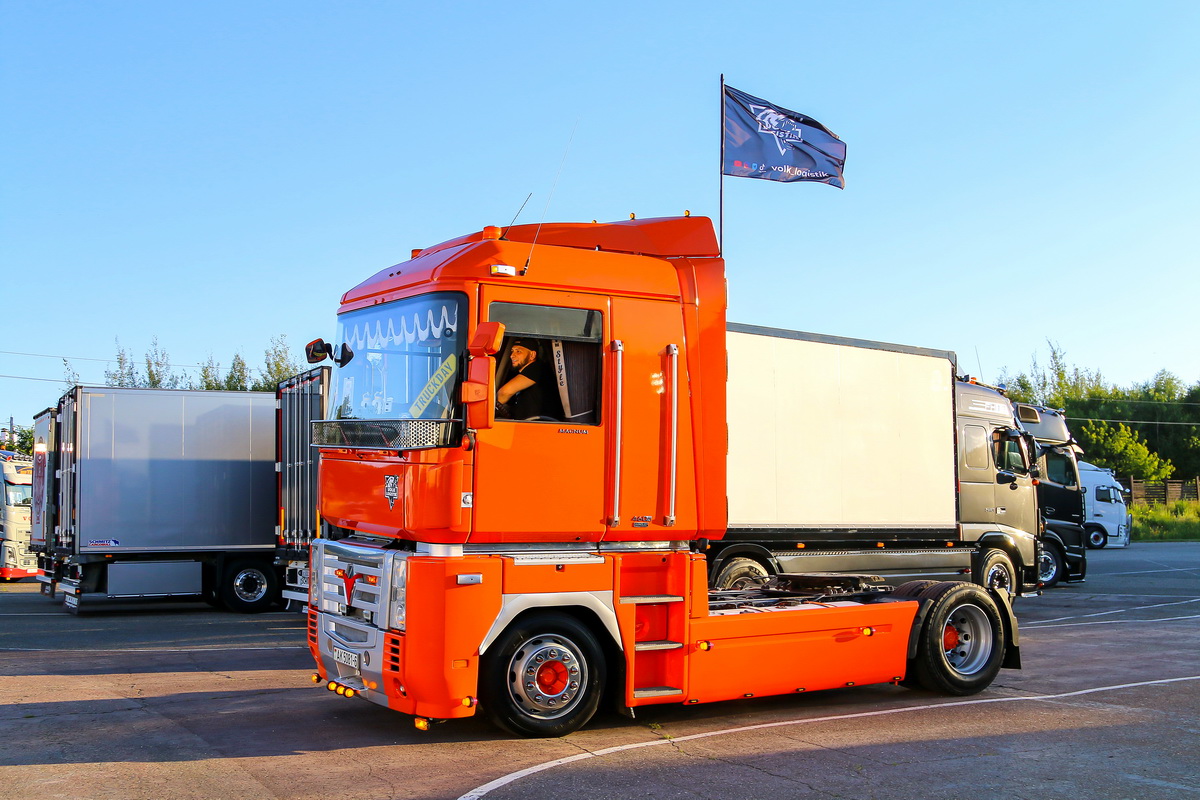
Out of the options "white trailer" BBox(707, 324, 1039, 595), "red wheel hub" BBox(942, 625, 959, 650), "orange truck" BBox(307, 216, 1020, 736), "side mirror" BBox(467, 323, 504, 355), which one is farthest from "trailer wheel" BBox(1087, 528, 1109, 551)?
"side mirror" BBox(467, 323, 504, 355)

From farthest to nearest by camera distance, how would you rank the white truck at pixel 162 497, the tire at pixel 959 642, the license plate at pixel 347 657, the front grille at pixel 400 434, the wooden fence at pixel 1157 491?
the wooden fence at pixel 1157 491, the white truck at pixel 162 497, the tire at pixel 959 642, the license plate at pixel 347 657, the front grille at pixel 400 434

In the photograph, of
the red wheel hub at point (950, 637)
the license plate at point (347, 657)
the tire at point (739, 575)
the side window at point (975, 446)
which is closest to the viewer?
the license plate at point (347, 657)

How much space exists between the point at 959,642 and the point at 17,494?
22161mm

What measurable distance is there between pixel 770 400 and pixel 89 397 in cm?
1065

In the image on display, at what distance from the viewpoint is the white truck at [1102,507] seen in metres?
35.3

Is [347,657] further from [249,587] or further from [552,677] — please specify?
[249,587]

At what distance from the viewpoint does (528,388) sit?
7.26m

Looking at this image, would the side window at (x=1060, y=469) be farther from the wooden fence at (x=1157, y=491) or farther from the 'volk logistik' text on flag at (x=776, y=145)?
the wooden fence at (x=1157, y=491)

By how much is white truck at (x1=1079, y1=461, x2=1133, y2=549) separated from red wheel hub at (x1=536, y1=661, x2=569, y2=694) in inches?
1276

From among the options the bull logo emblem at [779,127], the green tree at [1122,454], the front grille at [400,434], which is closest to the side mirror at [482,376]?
the front grille at [400,434]

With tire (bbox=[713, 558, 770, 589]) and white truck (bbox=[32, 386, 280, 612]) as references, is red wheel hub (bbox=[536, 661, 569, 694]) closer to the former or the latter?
tire (bbox=[713, 558, 770, 589])

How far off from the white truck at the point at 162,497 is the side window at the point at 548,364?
36.2 ft

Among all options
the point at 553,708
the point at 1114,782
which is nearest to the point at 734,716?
the point at 553,708

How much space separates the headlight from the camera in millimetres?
6895
